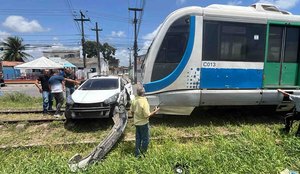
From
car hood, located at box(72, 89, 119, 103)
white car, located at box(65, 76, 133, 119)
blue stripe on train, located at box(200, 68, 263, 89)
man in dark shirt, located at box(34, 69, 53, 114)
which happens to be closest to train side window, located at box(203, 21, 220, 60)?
blue stripe on train, located at box(200, 68, 263, 89)

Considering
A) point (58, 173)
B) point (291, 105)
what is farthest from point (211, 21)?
point (58, 173)

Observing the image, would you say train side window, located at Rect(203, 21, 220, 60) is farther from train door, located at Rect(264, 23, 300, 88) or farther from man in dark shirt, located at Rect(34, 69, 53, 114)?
man in dark shirt, located at Rect(34, 69, 53, 114)

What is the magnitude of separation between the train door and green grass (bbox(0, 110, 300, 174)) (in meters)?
1.49

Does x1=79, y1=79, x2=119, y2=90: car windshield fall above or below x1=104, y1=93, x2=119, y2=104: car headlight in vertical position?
above

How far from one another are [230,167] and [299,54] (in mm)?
5063

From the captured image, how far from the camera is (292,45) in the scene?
6785 millimetres

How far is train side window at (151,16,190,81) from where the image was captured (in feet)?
20.4

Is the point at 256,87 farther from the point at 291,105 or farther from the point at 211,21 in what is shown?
the point at 211,21

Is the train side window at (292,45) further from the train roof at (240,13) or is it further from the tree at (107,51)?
the tree at (107,51)

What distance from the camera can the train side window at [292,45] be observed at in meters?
6.73

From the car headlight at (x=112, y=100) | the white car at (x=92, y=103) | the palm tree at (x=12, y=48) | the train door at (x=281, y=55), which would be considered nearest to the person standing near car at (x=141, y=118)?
the white car at (x=92, y=103)

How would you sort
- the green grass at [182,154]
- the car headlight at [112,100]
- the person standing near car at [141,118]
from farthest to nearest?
the car headlight at [112,100] → the person standing near car at [141,118] → the green grass at [182,154]

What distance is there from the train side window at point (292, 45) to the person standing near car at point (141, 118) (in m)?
5.00

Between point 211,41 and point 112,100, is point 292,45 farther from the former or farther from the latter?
point 112,100
